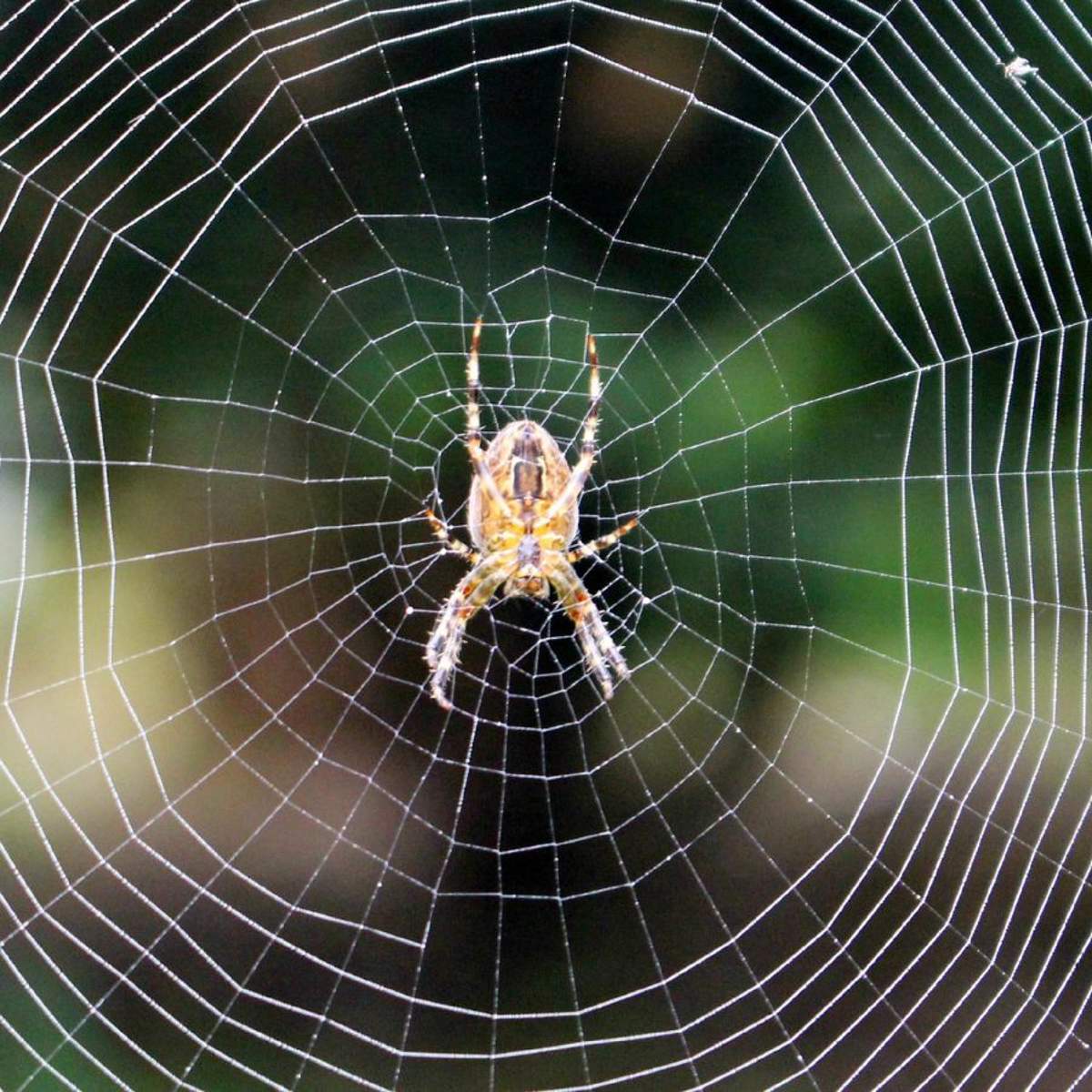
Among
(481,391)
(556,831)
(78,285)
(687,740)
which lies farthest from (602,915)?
(78,285)

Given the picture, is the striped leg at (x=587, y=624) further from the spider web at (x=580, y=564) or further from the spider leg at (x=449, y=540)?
the spider leg at (x=449, y=540)

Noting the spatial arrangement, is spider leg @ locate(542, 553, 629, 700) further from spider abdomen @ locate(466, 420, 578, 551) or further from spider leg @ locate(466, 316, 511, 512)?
spider leg @ locate(466, 316, 511, 512)

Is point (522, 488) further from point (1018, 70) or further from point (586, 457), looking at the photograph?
point (1018, 70)

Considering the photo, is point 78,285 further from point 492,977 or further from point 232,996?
point 492,977

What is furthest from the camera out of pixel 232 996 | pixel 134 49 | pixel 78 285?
pixel 232 996

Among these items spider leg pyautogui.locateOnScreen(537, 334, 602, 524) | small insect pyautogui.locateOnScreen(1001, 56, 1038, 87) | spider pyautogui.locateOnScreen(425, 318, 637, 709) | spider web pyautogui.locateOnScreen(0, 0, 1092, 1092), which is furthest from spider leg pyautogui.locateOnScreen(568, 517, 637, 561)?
small insect pyautogui.locateOnScreen(1001, 56, 1038, 87)

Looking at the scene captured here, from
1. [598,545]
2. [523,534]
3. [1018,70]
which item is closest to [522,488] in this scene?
[523,534]
